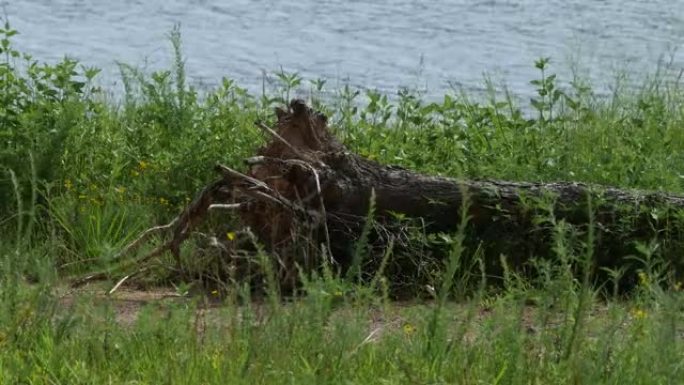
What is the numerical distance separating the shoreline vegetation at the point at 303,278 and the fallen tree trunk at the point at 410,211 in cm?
8

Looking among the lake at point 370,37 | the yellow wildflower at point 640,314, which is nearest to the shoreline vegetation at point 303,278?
the yellow wildflower at point 640,314

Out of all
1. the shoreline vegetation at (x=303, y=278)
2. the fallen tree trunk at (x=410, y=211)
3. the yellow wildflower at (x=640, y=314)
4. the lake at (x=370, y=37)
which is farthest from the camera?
the lake at (x=370, y=37)

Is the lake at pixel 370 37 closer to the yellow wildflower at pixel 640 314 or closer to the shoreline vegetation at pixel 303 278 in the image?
the shoreline vegetation at pixel 303 278

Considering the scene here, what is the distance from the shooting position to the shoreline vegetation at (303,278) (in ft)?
13.2

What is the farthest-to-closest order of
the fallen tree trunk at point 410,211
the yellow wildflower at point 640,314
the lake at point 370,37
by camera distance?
the lake at point 370,37, the fallen tree trunk at point 410,211, the yellow wildflower at point 640,314

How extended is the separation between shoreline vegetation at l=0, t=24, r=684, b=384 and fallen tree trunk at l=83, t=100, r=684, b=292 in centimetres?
8

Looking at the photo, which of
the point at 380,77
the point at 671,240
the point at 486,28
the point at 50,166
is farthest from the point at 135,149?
the point at 486,28

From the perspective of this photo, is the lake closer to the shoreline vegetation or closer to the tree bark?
the shoreline vegetation

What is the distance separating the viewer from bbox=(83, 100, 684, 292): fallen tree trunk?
5.62 metres

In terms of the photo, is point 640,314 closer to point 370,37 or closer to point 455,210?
point 455,210

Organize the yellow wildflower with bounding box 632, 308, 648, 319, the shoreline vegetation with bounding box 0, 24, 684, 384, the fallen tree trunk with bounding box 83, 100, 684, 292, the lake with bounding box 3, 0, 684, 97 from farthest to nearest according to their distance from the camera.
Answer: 1. the lake with bounding box 3, 0, 684, 97
2. the fallen tree trunk with bounding box 83, 100, 684, 292
3. the yellow wildflower with bounding box 632, 308, 648, 319
4. the shoreline vegetation with bounding box 0, 24, 684, 384

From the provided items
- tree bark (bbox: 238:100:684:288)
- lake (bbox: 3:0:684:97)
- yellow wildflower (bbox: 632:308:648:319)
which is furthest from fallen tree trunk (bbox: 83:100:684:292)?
lake (bbox: 3:0:684:97)

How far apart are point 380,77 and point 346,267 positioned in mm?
6839

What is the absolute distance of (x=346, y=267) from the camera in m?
5.78
